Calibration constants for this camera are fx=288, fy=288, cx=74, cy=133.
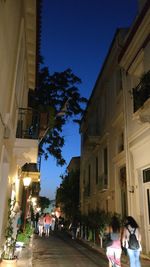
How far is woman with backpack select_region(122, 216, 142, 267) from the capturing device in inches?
297

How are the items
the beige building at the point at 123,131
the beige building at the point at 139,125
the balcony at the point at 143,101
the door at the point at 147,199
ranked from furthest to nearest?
the beige building at the point at 123,131
the door at the point at 147,199
the beige building at the point at 139,125
the balcony at the point at 143,101

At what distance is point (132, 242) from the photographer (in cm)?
756

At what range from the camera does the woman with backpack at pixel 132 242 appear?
7547 mm

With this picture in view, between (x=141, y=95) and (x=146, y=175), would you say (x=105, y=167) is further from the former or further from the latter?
(x=141, y=95)

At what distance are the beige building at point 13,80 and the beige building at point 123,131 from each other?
4755mm

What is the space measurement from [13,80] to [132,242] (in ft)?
18.2

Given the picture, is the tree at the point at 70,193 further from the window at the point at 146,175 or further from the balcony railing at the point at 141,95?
the balcony railing at the point at 141,95

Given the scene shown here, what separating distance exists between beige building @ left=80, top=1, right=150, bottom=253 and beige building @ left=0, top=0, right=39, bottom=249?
4.75m

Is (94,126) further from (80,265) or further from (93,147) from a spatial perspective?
(80,265)

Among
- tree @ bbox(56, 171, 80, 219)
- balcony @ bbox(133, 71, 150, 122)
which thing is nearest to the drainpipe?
balcony @ bbox(133, 71, 150, 122)

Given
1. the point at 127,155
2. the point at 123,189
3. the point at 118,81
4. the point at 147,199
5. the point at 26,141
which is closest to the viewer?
the point at 26,141

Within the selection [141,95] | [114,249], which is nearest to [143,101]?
[141,95]

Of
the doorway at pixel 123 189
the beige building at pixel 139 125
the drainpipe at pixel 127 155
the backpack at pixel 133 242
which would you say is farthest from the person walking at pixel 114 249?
the doorway at pixel 123 189

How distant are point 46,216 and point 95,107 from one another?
10.3m
